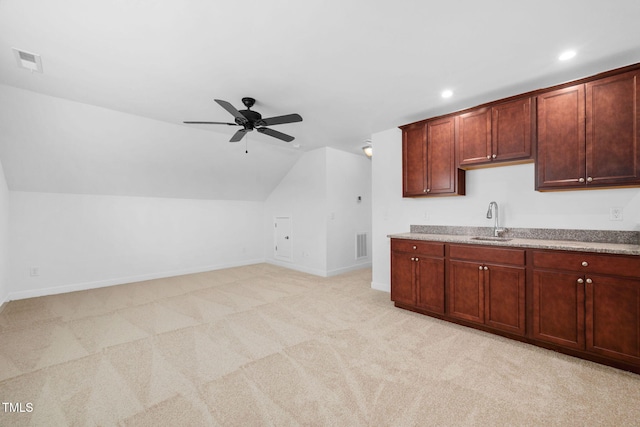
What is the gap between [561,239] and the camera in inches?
113

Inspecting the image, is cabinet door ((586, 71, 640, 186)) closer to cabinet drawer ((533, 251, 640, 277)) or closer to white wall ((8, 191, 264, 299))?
cabinet drawer ((533, 251, 640, 277))

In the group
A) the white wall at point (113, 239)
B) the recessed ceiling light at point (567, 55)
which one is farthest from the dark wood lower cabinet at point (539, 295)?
the white wall at point (113, 239)

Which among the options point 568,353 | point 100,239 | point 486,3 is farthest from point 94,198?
point 568,353

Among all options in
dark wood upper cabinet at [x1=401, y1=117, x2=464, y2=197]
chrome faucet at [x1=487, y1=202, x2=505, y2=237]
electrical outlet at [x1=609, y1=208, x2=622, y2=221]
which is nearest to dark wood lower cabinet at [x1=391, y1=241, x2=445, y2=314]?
chrome faucet at [x1=487, y1=202, x2=505, y2=237]

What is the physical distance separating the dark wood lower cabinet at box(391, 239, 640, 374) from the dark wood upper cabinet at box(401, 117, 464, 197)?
0.79 meters

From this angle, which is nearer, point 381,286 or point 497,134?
point 497,134

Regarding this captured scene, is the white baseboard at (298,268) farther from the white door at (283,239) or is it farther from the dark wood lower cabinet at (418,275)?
the dark wood lower cabinet at (418,275)

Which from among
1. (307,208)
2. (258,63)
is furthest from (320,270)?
(258,63)

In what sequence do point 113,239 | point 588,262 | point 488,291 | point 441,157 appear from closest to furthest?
point 588,262, point 488,291, point 441,157, point 113,239

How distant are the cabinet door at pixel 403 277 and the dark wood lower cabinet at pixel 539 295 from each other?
0.06ft

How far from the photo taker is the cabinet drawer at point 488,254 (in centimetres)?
267

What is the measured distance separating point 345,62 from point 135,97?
252 cm

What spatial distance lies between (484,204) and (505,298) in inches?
48.2

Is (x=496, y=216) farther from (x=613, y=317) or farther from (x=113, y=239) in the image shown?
(x=113, y=239)
